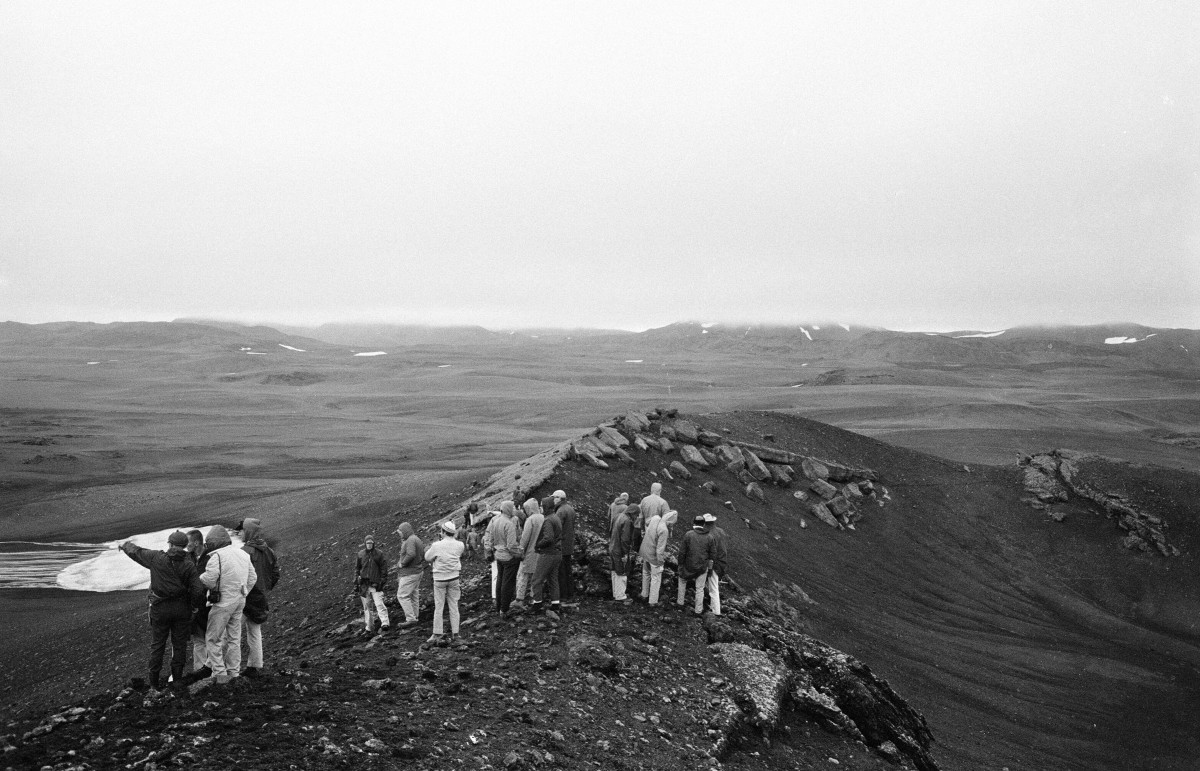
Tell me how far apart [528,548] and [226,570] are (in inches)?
243

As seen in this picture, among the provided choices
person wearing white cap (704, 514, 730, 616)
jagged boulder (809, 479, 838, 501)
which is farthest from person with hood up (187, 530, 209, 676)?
jagged boulder (809, 479, 838, 501)

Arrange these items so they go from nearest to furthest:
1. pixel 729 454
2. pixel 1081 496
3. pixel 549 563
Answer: pixel 549 563
pixel 729 454
pixel 1081 496

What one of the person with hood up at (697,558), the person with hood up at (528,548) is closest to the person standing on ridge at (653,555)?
the person with hood up at (697,558)

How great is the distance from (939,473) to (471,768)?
38499 mm

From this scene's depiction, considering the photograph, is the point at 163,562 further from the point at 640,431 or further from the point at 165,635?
the point at 640,431

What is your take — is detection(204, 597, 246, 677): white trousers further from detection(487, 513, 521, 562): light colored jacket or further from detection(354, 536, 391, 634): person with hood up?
detection(487, 513, 521, 562): light colored jacket

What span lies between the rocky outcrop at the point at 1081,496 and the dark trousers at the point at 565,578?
32741 millimetres

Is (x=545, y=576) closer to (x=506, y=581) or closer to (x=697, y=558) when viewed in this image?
(x=506, y=581)

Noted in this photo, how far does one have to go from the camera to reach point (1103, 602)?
31250 millimetres

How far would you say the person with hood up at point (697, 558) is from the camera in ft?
51.8

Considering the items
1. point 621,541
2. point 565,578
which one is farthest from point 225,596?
point 621,541

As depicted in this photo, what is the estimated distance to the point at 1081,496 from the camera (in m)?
37.8

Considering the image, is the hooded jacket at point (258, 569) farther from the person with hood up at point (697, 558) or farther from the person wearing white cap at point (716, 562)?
the person wearing white cap at point (716, 562)

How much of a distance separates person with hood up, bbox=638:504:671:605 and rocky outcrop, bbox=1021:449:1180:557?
30.8 metres
